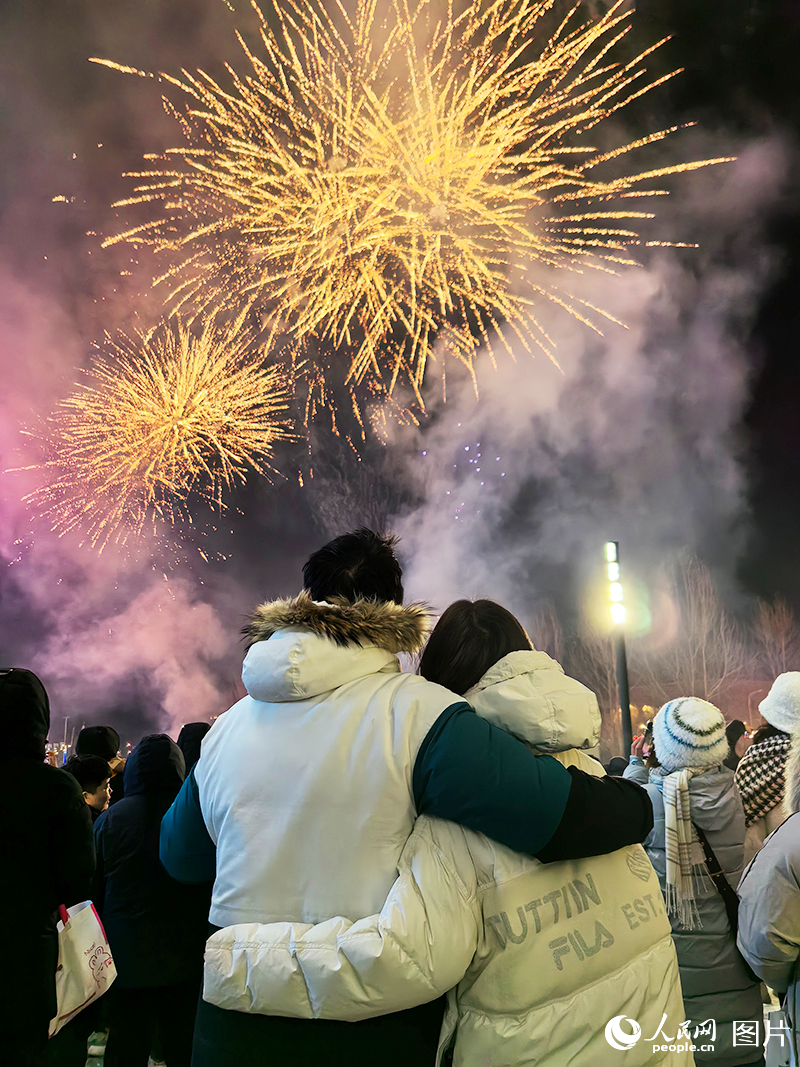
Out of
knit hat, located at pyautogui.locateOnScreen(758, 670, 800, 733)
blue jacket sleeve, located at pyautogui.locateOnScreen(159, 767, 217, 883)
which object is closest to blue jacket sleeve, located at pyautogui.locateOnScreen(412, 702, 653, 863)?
blue jacket sleeve, located at pyautogui.locateOnScreen(159, 767, 217, 883)

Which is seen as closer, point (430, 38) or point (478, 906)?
point (478, 906)

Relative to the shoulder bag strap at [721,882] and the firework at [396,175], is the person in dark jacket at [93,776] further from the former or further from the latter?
the firework at [396,175]

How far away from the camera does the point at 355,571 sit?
165cm

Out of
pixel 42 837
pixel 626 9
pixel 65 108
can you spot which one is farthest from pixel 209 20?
pixel 42 837

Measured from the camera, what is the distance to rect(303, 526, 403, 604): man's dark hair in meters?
1.63

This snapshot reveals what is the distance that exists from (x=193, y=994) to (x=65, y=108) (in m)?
20.0

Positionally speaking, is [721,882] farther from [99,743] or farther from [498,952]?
[99,743]

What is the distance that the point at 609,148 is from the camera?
19.9 meters

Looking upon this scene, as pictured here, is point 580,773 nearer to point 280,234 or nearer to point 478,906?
point 478,906

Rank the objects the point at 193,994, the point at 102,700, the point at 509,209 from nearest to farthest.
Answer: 1. the point at 193,994
2. the point at 509,209
3. the point at 102,700

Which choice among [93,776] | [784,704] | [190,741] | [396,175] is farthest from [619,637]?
[396,175]

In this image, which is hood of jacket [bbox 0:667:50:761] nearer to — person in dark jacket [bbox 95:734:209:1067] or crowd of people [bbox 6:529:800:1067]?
crowd of people [bbox 6:529:800:1067]

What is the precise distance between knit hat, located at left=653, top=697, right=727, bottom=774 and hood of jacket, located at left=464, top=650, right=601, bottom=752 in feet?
3.87

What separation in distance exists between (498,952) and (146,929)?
2.07m
